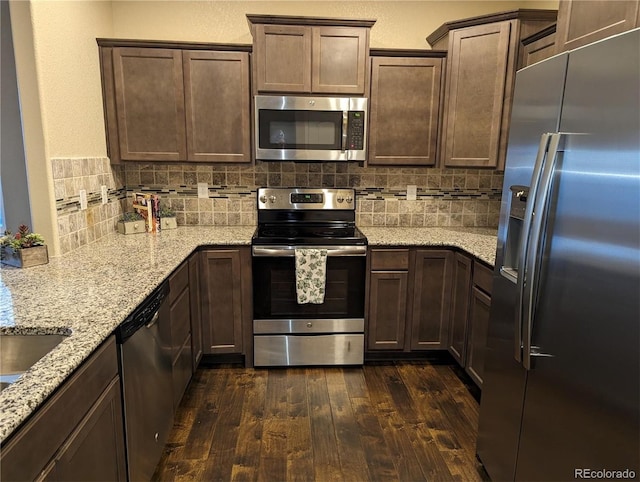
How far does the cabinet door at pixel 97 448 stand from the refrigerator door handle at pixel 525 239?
4.56 ft

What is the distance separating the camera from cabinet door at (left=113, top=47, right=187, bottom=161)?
2.78 m

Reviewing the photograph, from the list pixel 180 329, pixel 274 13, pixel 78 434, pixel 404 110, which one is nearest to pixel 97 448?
pixel 78 434

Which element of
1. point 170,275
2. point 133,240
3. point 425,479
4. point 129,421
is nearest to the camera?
point 129,421

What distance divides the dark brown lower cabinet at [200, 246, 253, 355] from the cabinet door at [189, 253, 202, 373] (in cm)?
5

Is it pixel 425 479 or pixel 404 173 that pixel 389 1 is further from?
pixel 425 479

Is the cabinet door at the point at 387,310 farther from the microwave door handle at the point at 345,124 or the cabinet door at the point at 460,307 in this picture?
the microwave door handle at the point at 345,124

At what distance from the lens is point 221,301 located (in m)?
2.80

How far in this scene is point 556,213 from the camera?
133 cm

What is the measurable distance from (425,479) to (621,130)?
5.36ft

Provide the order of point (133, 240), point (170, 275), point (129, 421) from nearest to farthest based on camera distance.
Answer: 1. point (129, 421)
2. point (170, 275)
3. point (133, 240)

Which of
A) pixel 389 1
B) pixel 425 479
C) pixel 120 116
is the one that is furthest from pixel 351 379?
pixel 389 1

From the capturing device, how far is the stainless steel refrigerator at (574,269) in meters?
1.09

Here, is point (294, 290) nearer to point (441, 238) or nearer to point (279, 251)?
point (279, 251)

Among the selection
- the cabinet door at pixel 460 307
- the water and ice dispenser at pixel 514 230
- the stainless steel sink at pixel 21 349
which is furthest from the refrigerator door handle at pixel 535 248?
the stainless steel sink at pixel 21 349
